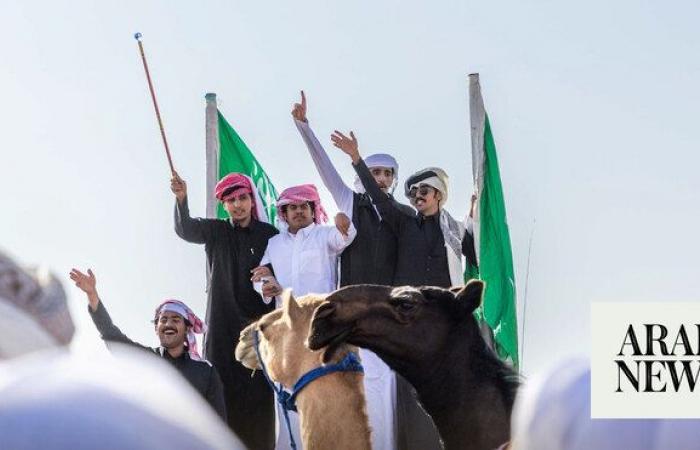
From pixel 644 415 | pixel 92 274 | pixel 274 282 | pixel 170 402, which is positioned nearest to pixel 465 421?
pixel 274 282

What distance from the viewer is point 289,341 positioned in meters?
6.10

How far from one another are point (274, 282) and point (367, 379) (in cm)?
85

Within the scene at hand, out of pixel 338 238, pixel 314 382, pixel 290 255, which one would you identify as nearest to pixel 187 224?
pixel 290 255

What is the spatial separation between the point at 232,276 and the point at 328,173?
81cm

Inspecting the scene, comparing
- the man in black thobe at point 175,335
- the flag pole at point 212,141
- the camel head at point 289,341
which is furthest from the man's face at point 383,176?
the flag pole at point 212,141

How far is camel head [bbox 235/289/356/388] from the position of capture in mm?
6055

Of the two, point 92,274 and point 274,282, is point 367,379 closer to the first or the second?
point 274,282

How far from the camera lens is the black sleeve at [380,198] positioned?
7363mm

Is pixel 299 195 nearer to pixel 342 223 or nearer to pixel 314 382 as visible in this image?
pixel 342 223

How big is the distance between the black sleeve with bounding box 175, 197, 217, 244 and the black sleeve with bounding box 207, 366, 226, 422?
955 millimetres

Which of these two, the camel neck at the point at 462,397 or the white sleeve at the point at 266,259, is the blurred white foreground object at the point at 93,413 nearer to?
the camel neck at the point at 462,397

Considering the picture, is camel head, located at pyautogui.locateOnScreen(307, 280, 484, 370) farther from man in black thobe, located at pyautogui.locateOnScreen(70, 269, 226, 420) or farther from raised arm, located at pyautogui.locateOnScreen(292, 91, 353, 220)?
raised arm, located at pyautogui.locateOnScreen(292, 91, 353, 220)

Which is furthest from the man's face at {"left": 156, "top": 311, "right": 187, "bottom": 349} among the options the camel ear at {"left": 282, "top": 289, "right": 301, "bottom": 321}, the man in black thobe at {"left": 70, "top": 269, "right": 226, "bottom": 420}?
the camel ear at {"left": 282, "top": 289, "right": 301, "bottom": 321}

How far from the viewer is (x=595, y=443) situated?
142 cm
